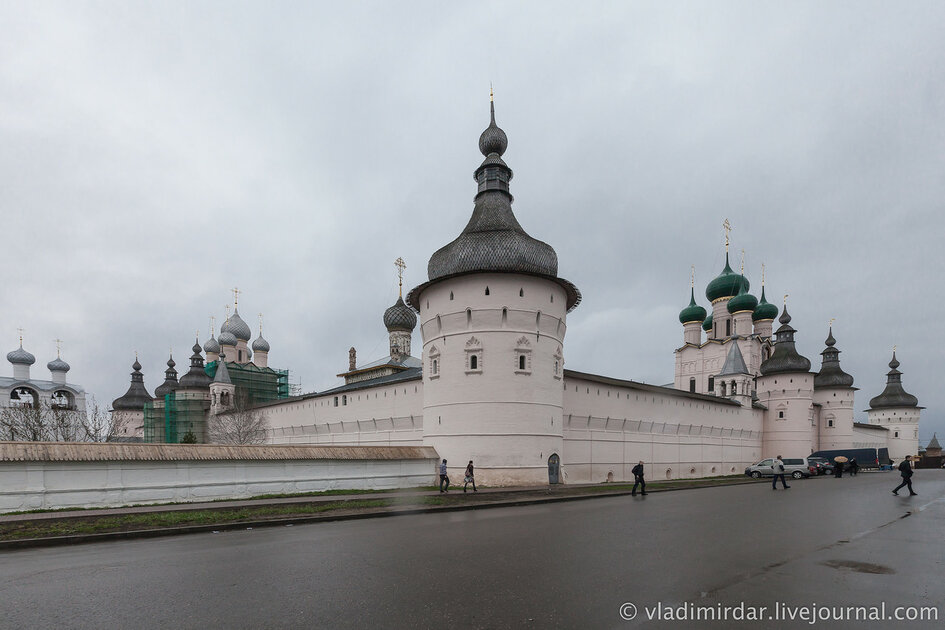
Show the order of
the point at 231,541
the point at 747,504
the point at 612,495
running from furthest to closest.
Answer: the point at 612,495, the point at 747,504, the point at 231,541

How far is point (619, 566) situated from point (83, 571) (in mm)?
6696

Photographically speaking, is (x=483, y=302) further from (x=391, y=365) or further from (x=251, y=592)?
(x=391, y=365)

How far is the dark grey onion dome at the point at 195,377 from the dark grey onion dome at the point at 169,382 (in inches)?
193

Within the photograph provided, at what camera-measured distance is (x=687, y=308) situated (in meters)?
55.7

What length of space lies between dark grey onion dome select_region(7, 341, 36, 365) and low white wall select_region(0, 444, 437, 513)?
70.0m

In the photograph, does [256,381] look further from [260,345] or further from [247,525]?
[247,525]

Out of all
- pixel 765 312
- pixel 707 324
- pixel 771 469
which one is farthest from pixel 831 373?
pixel 771 469

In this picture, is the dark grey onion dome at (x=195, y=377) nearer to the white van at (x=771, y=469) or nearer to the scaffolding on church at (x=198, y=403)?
the scaffolding on church at (x=198, y=403)

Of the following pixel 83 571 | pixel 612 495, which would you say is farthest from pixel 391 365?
pixel 83 571

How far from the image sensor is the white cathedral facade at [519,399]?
65.8 ft

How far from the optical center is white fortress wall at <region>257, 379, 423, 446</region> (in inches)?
1048

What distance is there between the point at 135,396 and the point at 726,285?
7294cm

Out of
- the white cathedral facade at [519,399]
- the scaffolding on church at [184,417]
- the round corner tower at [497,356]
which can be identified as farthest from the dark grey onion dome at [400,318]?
the round corner tower at [497,356]

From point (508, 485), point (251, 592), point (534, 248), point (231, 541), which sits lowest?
point (508, 485)
